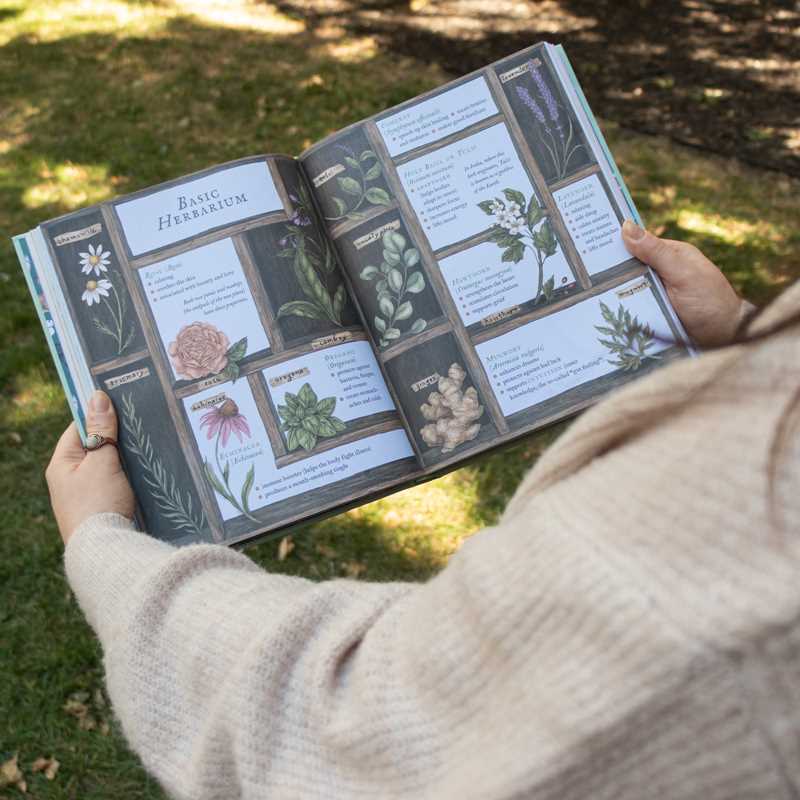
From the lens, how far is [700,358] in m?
0.68

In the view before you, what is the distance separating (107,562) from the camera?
3.70 feet

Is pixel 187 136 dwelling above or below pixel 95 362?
above

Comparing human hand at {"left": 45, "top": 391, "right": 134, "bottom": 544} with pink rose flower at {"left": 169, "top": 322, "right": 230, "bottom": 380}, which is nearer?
human hand at {"left": 45, "top": 391, "right": 134, "bottom": 544}

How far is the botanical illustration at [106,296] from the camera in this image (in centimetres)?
141

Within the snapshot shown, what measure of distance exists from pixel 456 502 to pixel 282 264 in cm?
144

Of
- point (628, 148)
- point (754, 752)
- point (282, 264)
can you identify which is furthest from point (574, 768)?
point (628, 148)

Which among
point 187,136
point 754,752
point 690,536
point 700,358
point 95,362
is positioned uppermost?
point 187,136

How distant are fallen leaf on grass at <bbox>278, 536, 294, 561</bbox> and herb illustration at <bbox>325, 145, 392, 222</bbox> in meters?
1.41

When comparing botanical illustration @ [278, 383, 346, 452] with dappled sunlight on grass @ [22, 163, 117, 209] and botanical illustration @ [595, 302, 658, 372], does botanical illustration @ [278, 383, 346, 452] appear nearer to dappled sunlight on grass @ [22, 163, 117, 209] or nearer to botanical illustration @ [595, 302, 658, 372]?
botanical illustration @ [595, 302, 658, 372]

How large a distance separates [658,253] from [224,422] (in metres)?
0.82

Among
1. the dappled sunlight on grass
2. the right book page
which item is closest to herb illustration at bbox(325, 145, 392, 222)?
the right book page

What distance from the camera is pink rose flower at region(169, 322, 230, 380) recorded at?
1.40 metres

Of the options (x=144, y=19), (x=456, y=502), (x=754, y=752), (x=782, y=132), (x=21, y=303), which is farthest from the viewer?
(x=144, y=19)

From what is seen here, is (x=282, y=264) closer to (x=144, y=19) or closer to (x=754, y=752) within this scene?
(x=754, y=752)
